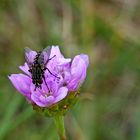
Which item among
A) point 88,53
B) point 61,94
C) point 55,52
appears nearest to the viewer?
point 61,94

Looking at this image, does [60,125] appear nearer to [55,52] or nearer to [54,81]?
[54,81]

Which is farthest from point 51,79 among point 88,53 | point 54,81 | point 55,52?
point 88,53

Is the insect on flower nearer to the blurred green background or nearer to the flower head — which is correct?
the flower head

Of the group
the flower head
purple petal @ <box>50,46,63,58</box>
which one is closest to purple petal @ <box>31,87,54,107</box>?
the flower head

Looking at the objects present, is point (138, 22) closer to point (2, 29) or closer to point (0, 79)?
point (2, 29)

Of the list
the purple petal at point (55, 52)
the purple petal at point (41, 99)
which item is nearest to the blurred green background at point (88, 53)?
the purple petal at point (55, 52)

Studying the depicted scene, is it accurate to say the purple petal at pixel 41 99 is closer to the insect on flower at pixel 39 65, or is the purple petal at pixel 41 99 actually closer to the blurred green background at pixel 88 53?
the insect on flower at pixel 39 65
